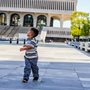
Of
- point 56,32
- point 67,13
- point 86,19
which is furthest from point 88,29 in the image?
point 67,13

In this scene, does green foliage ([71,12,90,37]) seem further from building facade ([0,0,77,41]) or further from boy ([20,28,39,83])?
boy ([20,28,39,83])

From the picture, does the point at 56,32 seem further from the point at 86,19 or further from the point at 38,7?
the point at 86,19

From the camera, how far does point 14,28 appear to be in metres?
149

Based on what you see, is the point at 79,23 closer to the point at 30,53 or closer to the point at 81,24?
the point at 81,24

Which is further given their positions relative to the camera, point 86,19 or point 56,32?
point 56,32

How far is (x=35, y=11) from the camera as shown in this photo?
161 meters

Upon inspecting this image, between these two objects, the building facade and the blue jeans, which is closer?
the blue jeans

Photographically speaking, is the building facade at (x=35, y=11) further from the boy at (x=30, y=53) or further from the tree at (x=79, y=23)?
the boy at (x=30, y=53)

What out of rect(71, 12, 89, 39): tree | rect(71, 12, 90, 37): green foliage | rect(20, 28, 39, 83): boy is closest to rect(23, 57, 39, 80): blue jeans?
rect(20, 28, 39, 83): boy

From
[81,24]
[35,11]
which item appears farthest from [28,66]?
[35,11]

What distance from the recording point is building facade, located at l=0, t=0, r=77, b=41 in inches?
6339

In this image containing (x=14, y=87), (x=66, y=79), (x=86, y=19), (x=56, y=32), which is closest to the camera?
(x=14, y=87)

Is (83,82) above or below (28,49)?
below

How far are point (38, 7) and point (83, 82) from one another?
152141mm
